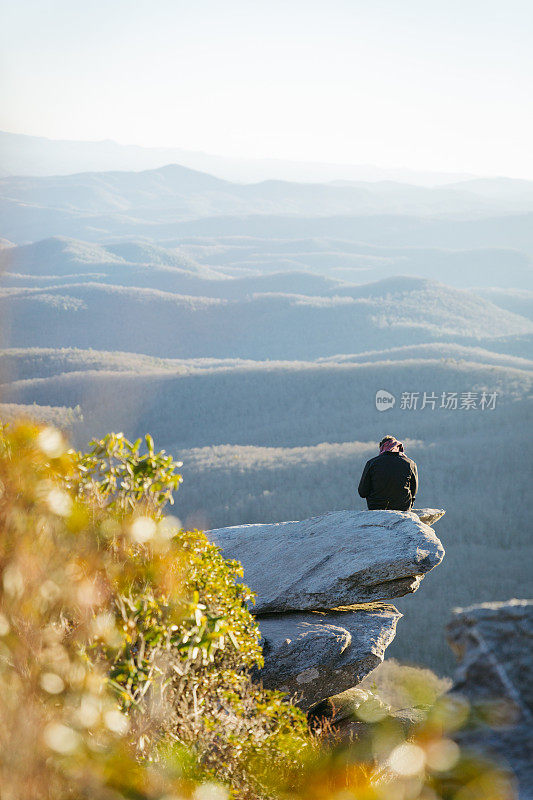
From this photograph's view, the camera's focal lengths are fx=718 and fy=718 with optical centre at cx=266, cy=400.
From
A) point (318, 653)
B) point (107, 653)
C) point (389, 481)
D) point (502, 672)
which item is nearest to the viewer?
point (502, 672)

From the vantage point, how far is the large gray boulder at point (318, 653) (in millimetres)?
9109

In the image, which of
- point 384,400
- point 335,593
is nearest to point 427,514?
point 335,593

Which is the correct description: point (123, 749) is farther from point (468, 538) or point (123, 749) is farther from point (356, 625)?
point (468, 538)

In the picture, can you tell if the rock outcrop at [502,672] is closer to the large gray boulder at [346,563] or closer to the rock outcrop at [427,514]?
the large gray boulder at [346,563]

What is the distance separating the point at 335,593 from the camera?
401 inches

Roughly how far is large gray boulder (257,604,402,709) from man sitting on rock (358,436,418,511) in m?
2.33

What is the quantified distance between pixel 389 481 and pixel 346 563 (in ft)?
7.20

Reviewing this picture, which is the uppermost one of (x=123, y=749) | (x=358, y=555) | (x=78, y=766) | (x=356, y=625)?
(x=78, y=766)

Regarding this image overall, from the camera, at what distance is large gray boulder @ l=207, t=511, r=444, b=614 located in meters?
9.95

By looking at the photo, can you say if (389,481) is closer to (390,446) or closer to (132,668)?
(390,446)

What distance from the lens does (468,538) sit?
63312 mm

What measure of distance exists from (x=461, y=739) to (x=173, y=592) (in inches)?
109

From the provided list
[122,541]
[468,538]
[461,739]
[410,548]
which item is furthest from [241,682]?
[468,538]

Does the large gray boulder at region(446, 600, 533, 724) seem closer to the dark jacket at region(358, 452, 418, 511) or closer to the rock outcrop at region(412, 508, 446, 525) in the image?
the dark jacket at region(358, 452, 418, 511)
